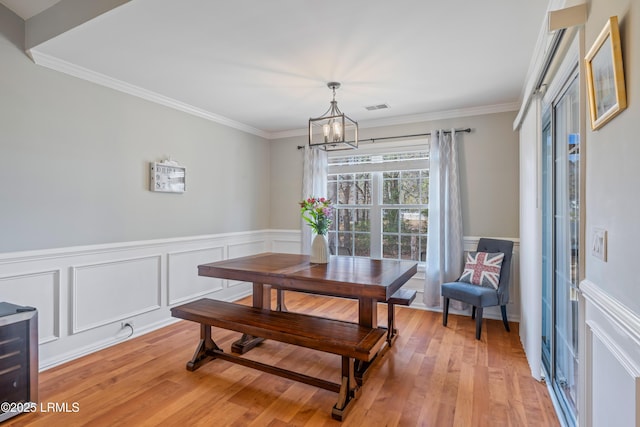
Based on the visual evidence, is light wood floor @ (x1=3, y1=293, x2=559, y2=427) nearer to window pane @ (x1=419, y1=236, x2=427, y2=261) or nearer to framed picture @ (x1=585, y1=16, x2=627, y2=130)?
window pane @ (x1=419, y1=236, x2=427, y2=261)

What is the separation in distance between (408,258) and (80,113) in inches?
150

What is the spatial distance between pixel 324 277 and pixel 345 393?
0.75m

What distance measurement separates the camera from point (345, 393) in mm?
2066

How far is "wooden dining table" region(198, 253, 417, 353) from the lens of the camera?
7.21ft

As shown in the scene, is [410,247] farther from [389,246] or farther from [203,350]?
[203,350]

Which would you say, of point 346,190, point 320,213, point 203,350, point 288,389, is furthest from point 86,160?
point 346,190

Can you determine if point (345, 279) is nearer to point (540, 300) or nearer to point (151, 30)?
point (540, 300)

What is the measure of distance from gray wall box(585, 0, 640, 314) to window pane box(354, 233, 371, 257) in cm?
328

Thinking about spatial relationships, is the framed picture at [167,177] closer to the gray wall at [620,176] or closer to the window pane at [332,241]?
the window pane at [332,241]

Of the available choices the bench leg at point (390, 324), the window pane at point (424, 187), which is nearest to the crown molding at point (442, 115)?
the window pane at point (424, 187)

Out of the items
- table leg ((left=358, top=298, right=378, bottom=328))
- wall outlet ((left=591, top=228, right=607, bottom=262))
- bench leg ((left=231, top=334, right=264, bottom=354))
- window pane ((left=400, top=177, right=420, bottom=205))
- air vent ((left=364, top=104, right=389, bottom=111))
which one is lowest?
bench leg ((left=231, top=334, right=264, bottom=354))

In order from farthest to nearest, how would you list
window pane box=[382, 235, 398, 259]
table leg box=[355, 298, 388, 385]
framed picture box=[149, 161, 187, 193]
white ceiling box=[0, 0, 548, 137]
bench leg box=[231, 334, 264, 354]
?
1. window pane box=[382, 235, 398, 259]
2. framed picture box=[149, 161, 187, 193]
3. bench leg box=[231, 334, 264, 354]
4. table leg box=[355, 298, 388, 385]
5. white ceiling box=[0, 0, 548, 137]

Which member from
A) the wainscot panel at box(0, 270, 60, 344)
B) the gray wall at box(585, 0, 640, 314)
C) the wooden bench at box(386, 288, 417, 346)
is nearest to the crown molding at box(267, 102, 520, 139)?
the wooden bench at box(386, 288, 417, 346)

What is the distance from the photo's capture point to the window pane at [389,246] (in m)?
4.38
